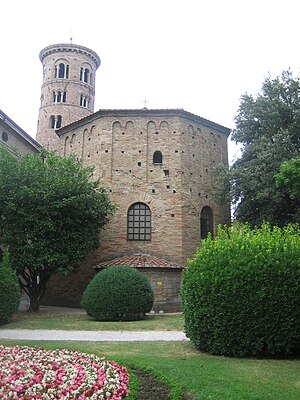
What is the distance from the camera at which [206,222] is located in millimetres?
24312

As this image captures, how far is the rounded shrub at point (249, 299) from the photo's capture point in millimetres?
8570

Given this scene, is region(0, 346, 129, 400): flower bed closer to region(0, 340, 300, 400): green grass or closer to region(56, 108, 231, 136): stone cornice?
region(0, 340, 300, 400): green grass

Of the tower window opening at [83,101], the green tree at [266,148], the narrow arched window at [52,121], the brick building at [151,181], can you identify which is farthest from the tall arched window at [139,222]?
the tower window opening at [83,101]

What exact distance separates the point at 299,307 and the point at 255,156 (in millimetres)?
14375

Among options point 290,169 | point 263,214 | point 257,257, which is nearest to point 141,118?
point 263,214

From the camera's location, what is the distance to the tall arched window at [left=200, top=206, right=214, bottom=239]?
950 inches

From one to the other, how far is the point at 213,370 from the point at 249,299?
210 cm

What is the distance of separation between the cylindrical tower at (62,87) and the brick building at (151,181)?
2037cm

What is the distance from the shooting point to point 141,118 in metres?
24.5

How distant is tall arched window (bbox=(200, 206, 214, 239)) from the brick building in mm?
31

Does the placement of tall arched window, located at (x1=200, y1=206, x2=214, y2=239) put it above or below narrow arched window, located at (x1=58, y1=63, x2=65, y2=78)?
below

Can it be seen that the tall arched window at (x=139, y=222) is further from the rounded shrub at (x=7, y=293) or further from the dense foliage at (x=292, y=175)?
the dense foliage at (x=292, y=175)

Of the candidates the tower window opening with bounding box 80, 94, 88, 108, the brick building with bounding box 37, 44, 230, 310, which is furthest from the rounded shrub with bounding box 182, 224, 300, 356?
the tower window opening with bounding box 80, 94, 88, 108

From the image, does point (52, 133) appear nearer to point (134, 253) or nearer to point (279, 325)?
point (134, 253)
